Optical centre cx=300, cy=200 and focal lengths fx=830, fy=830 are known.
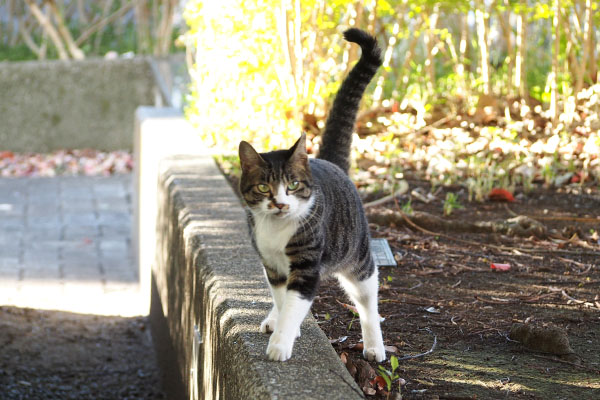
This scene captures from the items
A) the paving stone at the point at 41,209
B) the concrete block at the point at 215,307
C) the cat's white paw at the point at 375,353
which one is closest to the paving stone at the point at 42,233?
the paving stone at the point at 41,209

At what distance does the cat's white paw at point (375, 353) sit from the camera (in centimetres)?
270

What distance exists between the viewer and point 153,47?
12383mm

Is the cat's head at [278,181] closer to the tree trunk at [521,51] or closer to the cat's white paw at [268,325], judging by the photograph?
the cat's white paw at [268,325]

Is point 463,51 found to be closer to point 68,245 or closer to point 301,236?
point 68,245

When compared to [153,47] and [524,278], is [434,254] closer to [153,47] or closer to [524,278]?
[524,278]

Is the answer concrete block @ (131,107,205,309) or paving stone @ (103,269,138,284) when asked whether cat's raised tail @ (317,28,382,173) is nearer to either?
concrete block @ (131,107,205,309)

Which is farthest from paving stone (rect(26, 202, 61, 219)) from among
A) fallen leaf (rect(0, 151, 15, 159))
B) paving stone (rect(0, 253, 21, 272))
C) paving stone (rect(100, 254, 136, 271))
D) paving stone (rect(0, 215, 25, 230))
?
fallen leaf (rect(0, 151, 15, 159))

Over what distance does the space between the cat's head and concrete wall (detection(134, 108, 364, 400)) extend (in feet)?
1.30

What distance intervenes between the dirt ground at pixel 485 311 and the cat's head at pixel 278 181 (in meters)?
0.54

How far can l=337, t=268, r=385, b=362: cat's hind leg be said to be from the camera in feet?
8.93

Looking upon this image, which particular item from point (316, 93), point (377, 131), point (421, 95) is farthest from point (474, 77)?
point (316, 93)

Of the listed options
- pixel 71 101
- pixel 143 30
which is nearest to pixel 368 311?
pixel 71 101

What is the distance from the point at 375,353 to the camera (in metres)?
2.71

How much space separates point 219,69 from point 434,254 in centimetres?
275
